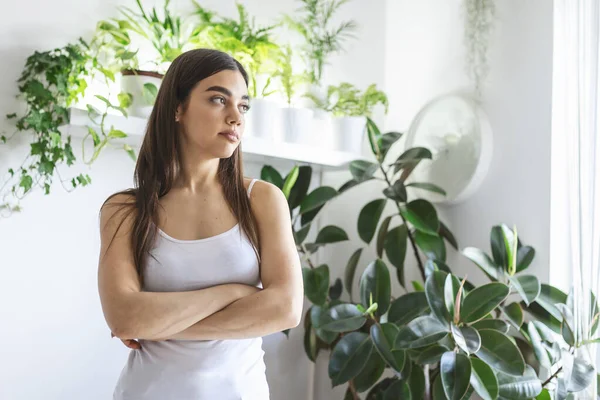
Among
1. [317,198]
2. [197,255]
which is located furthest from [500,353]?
[197,255]

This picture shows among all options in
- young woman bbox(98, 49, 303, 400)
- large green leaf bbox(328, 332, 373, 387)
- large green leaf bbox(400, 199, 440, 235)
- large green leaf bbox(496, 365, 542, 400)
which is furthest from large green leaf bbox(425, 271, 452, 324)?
young woman bbox(98, 49, 303, 400)

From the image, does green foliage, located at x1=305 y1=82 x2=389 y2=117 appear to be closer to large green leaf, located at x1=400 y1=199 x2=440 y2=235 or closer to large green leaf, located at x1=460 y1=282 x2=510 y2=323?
large green leaf, located at x1=400 y1=199 x2=440 y2=235

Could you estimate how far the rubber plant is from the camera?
74.3 inches

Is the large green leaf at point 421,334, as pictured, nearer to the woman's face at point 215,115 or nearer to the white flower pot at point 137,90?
the woman's face at point 215,115

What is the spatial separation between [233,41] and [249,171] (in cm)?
55

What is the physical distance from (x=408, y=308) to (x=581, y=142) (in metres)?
0.77

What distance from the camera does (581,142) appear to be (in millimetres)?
2031

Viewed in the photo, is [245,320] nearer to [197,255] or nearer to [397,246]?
[197,255]

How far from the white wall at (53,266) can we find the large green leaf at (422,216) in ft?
3.40

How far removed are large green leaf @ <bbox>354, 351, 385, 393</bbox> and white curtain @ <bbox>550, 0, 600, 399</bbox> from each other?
2.10 ft

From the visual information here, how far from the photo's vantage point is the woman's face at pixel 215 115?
1.36 m

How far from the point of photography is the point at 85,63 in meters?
2.12

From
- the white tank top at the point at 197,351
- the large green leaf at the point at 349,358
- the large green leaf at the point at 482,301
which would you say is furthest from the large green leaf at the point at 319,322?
the white tank top at the point at 197,351

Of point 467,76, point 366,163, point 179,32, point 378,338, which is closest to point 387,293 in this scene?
point 378,338
